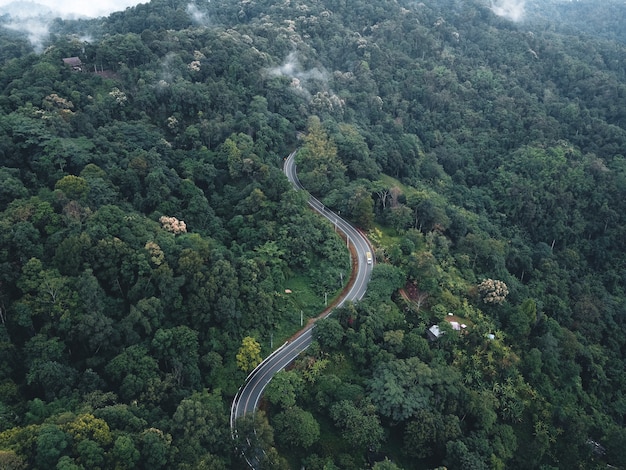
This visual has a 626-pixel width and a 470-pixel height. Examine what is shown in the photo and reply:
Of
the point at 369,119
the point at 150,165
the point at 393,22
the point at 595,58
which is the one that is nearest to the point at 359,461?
the point at 150,165

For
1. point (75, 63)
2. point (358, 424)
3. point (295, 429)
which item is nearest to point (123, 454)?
point (295, 429)

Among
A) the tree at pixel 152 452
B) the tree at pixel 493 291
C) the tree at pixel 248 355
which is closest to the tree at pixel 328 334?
the tree at pixel 248 355

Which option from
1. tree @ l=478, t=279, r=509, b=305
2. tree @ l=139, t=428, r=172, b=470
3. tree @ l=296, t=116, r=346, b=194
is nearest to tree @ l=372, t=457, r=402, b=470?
tree @ l=139, t=428, r=172, b=470

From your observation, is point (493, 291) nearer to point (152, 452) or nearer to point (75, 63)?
point (152, 452)

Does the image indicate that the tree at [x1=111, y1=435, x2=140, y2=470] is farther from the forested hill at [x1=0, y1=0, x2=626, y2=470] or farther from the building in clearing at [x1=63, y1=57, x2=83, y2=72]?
the building in clearing at [x1=63, y1=57, x2=83, y2=72]

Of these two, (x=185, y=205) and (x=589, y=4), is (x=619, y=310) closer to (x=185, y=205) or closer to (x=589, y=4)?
(x=185, y=205)

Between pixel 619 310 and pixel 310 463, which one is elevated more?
pixel 310 463
